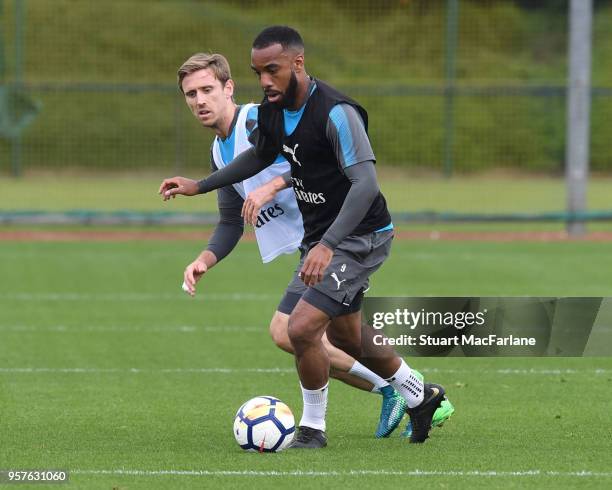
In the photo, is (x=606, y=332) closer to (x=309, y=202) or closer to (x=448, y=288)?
(x=309, y=202)

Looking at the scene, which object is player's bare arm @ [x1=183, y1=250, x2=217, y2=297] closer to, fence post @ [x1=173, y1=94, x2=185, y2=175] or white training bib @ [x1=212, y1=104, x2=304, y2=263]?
white training bib @ [x1=212, y1=104, x2=304, y2=263]

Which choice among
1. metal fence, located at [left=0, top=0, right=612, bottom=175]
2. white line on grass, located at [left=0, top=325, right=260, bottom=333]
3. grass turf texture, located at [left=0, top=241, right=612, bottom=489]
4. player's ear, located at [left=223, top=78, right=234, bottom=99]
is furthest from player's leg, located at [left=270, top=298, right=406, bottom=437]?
metal fence, located at [left=0, top=0, right=612, bottom=175]

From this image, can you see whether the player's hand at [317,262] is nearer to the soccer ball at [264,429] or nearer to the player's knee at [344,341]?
the player's knee at [344,341]

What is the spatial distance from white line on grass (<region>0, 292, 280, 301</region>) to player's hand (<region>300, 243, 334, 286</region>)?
7.35 m

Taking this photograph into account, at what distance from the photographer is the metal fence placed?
2680cm

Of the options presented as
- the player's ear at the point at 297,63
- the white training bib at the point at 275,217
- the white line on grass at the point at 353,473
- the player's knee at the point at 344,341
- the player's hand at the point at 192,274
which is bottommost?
the white line on grass at the point at 353,473

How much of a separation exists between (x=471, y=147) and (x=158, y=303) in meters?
14.2

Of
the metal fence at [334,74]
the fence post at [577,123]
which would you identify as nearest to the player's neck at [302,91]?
the fence post at [577,123]

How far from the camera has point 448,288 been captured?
14.7m

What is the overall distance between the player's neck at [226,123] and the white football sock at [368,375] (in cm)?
150

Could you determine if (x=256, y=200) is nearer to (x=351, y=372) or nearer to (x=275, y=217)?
(x=275, y=217)

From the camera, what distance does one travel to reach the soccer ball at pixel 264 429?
709 centimetres

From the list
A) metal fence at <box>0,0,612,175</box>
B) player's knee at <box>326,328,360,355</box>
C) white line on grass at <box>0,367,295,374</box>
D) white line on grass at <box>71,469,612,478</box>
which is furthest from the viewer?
metal fence at <box>0,0,612,175</box>

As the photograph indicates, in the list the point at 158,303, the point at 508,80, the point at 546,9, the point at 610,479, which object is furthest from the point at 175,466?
the point at 546,9
